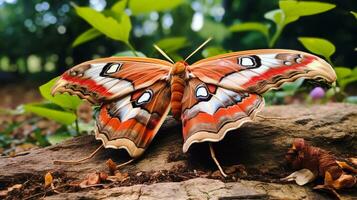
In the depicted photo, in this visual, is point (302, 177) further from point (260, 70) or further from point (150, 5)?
point (150, 5)

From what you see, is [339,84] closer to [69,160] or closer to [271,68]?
[271,68]

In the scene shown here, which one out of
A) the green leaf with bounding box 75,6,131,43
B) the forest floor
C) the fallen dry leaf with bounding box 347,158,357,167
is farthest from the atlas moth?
the green leaf with bounding box 75,6,131,43

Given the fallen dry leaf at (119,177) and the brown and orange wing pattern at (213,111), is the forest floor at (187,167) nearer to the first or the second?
the fallen dry leaf at (119,177)

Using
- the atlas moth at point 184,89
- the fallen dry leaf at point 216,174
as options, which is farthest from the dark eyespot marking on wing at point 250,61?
the fallen dry leaf at point 216,174

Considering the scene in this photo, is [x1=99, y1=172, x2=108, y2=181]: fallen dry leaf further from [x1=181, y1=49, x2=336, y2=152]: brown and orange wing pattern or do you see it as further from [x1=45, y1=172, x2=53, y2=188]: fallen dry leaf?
[x1=181, y1=49, x2=336, y2=152]: brown and orange wing pattern

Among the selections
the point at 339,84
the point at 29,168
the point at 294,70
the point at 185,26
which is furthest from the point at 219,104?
the point at 185,26

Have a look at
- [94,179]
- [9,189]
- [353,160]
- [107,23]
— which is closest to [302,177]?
[353,160]
